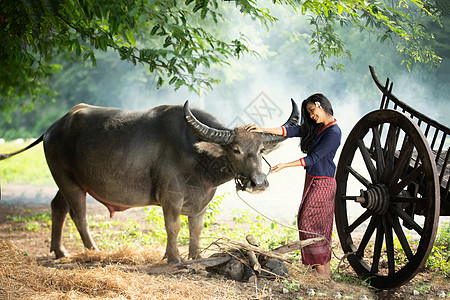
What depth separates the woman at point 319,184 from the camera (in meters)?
4.19

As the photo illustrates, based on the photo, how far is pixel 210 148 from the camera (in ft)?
14.6

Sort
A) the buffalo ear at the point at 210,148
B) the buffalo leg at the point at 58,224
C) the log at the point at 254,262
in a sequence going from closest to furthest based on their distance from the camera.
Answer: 1. the log at the point at 254,262
2. the buffalo ear at the point at 210,148
3. the buffalo leg at the point at 58,224

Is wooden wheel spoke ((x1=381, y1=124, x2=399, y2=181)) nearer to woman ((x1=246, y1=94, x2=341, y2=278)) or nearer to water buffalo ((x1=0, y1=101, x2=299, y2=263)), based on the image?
woman ((x1=246, y1=94, x2=341, y2=278))

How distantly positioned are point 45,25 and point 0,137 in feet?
54.2

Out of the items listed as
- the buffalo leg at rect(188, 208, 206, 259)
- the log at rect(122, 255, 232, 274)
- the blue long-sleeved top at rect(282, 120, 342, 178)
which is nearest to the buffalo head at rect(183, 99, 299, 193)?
the blue long-sleeved top at rect(282, 120, 342, 178)

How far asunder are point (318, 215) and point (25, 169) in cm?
1496

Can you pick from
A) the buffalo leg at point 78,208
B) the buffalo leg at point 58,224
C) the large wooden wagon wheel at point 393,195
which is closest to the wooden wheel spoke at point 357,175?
the large wooden wagon wheel at point 393,195

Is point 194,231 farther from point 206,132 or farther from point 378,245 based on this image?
point 378,245

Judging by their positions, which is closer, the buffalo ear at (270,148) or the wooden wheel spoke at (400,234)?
the wooden wheel spoke at (400,234)

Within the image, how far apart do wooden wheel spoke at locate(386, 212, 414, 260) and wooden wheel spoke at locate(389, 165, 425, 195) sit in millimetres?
260

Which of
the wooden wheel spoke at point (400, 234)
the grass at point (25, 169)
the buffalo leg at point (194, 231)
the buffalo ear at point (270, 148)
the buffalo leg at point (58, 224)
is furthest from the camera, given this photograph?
the grass at point (25, 169)

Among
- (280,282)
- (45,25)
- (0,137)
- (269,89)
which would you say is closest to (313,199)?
(280,282)

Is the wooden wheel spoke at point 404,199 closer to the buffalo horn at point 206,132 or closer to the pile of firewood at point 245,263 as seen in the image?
the pile of firewood at point 245,263

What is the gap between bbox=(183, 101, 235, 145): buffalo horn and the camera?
420 centimetres
